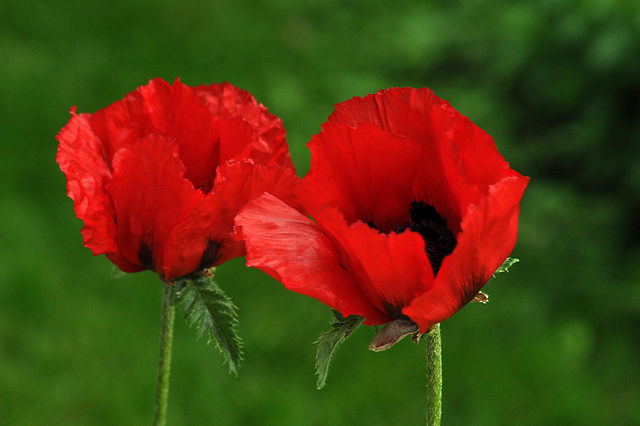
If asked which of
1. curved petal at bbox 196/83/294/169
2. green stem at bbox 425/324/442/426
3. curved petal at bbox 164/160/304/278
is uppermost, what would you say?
curved petal at bbox 196/83/294/169

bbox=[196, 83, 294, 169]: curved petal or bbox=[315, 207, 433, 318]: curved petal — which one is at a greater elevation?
bbox=[196, 83, 294, 169]: curved petal

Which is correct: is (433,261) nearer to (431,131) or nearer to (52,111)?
(431,131)

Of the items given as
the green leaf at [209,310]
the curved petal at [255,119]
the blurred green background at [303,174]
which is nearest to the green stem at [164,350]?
the green leaf at [209,310]

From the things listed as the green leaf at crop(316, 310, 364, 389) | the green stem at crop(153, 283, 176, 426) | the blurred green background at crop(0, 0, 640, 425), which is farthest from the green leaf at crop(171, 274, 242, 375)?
the blurred green background at crop(0, 0, 640, 425)

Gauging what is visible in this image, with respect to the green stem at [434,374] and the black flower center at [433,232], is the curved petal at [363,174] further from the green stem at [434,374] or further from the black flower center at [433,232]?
the green stem at [434,374]

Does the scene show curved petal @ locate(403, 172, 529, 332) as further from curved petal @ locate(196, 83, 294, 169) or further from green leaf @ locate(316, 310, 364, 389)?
curved petal @ locate(196, 83, 294, 169)

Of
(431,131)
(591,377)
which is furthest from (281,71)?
(431,131)

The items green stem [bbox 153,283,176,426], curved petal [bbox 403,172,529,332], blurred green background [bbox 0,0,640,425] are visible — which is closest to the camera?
curved petal [bbox 403,172,529,332]

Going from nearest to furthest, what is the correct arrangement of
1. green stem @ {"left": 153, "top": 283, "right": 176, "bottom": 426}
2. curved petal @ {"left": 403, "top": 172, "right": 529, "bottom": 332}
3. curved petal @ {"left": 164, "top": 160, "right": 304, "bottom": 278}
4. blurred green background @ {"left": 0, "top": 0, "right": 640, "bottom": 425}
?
curved petal @ {"left": 403, "top": 172, "right": 529, "bottom": 332}
curved petal @ {"left": 164, "top": 160, "right": 304, "bottom": 278}
green stem @ {"left": 153, "top": 283, "right": 176, "bottom": 426}
blurred green background @ {"left": 0, "top": 0, "right": 640, "bottom": 425}
